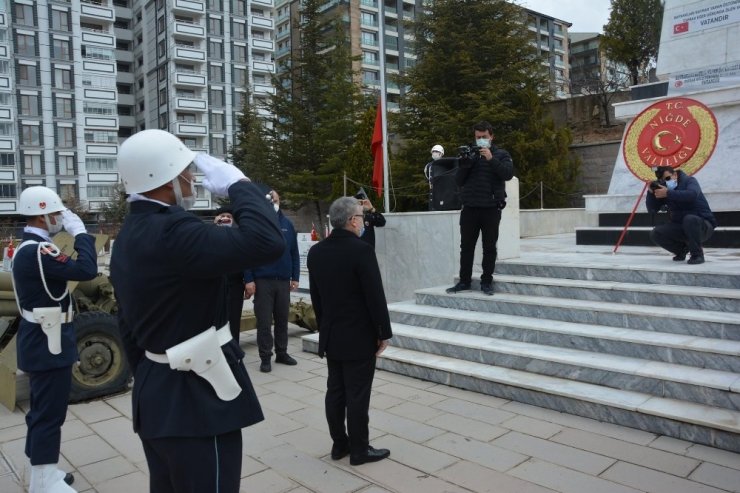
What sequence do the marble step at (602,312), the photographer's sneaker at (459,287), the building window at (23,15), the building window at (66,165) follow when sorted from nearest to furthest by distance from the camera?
1. the marble step at (602,312)
2. the photographer's sneaker at (459,287)
3. the building window at (23,15)
4. the building window at (66,165)

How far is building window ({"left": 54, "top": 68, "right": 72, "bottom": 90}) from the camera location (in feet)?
161

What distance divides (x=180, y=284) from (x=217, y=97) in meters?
58.4

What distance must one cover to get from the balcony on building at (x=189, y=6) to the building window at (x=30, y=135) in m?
16.5

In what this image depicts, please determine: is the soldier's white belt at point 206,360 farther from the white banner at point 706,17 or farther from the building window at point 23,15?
the building window at point 23,15

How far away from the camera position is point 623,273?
→ 6340 millimetres

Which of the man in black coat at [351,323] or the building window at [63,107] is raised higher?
the building window at [63,107]

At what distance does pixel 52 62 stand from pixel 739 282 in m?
55.4

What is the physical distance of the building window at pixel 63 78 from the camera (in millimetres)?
49156

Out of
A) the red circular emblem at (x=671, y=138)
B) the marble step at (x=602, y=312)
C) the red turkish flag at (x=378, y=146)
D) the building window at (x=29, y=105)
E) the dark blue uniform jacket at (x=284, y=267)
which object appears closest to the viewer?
the marble step at (x=602, y=312)

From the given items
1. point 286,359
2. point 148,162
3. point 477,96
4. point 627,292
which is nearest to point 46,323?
point 148,162

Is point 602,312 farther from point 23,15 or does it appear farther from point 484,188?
point 23,15

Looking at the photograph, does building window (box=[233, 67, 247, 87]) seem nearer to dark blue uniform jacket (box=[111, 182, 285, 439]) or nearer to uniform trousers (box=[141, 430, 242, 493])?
dark blue uniform jacket (box=[111, 182, 285, 439])

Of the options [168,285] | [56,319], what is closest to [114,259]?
[168,285]

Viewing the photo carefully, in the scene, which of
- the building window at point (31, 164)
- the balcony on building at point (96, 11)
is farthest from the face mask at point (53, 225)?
the balcony on building at point (96, 11)
